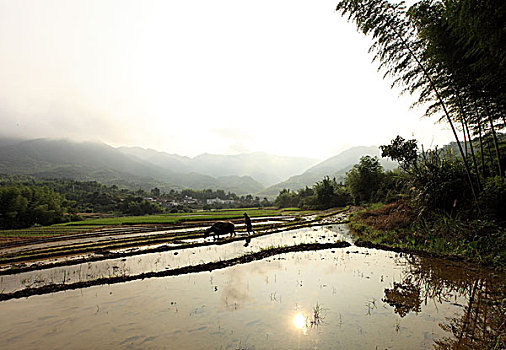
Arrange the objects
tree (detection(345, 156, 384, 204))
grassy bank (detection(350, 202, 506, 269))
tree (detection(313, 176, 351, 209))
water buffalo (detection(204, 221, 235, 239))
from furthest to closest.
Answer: tree (detection(313, 176, 351, 209))
tree (detection(345, 156, 384, 204))
water buffalo (detection(204, 221, 235, 239))
grassy bank (detection(350, 202, 506, 269))

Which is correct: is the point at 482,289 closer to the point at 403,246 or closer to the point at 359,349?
the point at 359,349

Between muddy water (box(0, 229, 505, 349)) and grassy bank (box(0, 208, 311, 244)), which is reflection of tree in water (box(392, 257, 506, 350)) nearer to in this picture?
muddy water (box(0, 229, 505, 349))

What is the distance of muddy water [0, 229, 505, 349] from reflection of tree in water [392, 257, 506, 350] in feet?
0.07

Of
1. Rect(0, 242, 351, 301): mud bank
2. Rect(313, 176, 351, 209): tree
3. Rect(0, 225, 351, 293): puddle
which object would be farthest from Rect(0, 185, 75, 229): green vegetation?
Rect(313, 176, 351, 209): tree

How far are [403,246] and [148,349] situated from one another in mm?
10344

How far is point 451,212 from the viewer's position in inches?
399

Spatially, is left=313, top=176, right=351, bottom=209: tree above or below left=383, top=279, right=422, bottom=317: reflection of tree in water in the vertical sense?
above

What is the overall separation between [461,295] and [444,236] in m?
4.75

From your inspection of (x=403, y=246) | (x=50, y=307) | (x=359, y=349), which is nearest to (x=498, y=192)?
(x=403, y=246)

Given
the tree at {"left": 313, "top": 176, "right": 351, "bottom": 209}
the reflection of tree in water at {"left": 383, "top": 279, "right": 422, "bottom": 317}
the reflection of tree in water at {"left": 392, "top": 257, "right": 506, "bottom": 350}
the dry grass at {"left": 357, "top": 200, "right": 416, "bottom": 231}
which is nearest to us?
the reflection of tree in water at {"left": 392, "top": 257, "right": 506, "bottom": 350}

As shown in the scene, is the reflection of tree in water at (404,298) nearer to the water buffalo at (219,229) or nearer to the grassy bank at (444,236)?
the grassy bank at (444,236)

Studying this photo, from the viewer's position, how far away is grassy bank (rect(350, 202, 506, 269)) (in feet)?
25.5

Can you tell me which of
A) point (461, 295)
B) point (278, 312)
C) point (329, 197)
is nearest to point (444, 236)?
point (461, 295)

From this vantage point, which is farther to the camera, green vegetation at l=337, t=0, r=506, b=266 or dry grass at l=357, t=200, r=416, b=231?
dry grass at l=357, t=200, r=416, b=231
